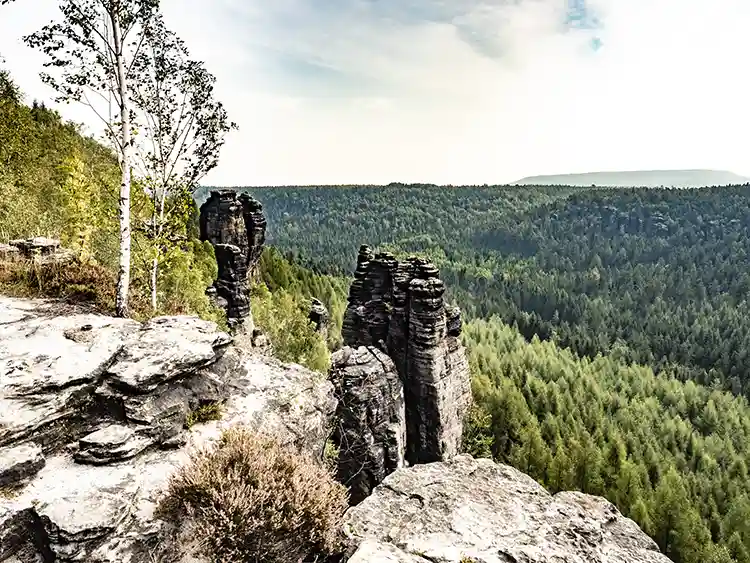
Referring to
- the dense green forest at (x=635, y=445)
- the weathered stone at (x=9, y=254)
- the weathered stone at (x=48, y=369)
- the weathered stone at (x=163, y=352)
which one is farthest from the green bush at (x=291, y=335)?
the weathered stone at (x=48, y=369)

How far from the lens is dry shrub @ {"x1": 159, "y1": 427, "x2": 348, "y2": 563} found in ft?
24.6

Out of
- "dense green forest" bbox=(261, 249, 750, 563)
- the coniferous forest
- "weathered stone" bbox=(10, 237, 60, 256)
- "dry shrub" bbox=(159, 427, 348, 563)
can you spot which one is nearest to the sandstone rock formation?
"dry shrub" bbox=(159, 427, 348, 563)

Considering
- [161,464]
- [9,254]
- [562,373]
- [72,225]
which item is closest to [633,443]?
[562,373]

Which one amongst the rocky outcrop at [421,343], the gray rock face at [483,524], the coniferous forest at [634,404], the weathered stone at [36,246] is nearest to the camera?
the gray rock face at [483,524]

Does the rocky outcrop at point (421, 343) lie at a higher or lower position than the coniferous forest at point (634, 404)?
higher

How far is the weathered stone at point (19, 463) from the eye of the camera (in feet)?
24.3

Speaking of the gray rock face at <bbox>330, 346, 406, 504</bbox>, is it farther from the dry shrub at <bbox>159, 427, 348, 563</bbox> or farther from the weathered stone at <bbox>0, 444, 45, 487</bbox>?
the weathered stone at <bbox>0, 444, 45, 487</bbox>

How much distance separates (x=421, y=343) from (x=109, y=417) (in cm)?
2815

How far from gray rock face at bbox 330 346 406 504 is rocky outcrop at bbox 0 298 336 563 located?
15.5 metres

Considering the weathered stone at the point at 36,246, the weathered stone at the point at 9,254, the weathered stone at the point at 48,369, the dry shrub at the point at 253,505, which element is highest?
the weathered stone at the point at 36,246

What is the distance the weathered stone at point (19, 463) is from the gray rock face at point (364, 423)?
19354mm

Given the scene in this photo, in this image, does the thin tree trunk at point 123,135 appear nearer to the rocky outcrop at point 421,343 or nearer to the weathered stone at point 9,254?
the weathered stone at point 9,254

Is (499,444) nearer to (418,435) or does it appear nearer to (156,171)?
(418,435)

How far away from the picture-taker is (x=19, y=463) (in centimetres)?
757
